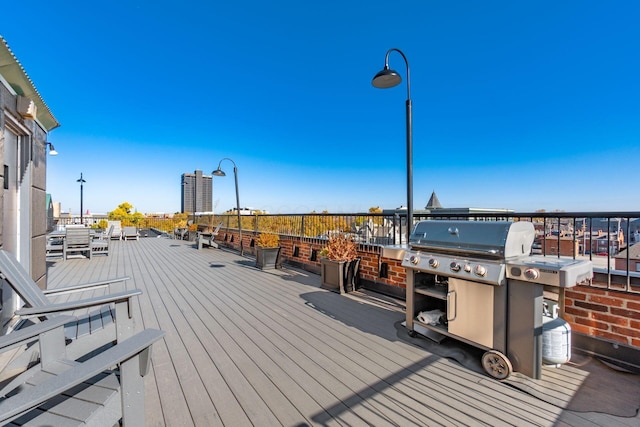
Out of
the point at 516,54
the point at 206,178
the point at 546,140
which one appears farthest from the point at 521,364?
the point at 206,178

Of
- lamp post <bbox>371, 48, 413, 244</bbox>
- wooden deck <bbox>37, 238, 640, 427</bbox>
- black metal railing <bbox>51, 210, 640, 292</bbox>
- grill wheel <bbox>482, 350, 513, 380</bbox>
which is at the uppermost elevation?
lamp post <bbox>371, 48, 413, 244</bbox>

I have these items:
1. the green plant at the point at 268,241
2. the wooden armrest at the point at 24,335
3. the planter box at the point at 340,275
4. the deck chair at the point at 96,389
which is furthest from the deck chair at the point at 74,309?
the green plant at the point at 268,241

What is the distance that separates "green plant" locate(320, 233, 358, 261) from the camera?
455 centimetres

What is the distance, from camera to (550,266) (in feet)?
6.23

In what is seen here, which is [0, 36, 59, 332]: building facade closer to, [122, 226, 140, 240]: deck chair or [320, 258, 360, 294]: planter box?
[320, 258, 360, 294]: planter box

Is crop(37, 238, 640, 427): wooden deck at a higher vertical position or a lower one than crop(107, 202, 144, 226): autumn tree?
lower

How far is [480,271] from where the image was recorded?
2.17 meters

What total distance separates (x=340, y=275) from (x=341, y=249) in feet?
1.42

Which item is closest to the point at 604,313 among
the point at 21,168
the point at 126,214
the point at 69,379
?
the point at 69,379

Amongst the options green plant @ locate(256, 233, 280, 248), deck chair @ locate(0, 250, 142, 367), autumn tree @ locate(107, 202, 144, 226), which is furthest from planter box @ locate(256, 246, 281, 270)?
autumn tree @ locate(107, 202, 144, 226)

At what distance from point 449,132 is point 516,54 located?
7.16m

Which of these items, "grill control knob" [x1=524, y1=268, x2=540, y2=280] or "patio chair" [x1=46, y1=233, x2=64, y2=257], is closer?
"grill control knob" [x1=524, y1=268, x2=540, y2=280]

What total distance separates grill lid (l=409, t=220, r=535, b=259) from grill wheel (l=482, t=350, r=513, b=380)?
2.49ft

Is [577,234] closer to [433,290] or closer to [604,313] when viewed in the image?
[604,313]
